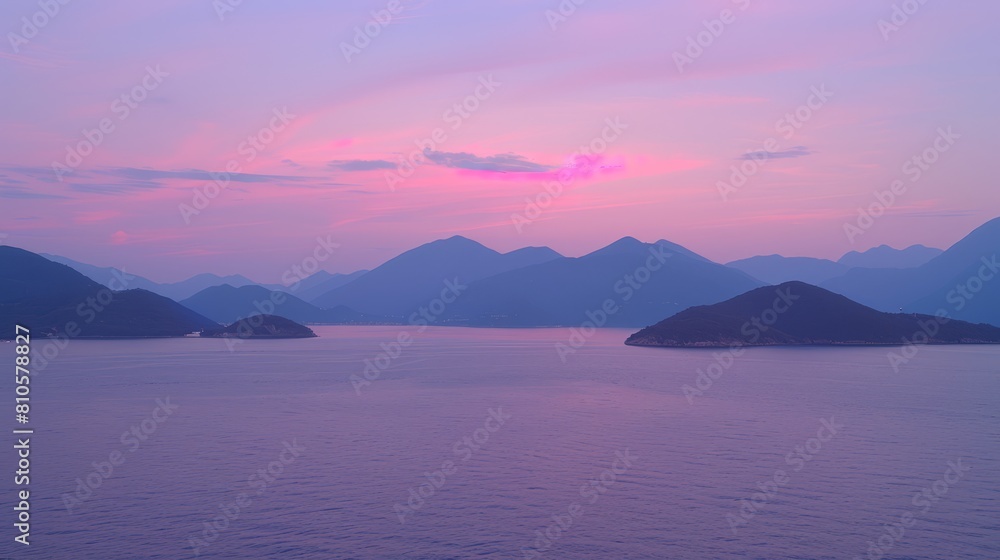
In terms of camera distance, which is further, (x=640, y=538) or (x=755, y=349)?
(x=755, y=349)

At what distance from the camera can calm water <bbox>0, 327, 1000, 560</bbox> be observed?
105 ft

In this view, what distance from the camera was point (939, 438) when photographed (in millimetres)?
56375

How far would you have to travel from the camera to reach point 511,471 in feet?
147

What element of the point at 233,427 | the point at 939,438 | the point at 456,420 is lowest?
the point at 939,438

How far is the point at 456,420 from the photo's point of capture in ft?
213

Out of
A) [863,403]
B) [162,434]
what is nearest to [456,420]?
[162,434]

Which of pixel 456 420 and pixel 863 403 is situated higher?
pixel 456 420

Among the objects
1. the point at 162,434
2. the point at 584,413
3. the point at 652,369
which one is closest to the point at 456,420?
the point at 584,413

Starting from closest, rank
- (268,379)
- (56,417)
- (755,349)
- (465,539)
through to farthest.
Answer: (465,539)
(56,417)
(268,379)
(755,349)

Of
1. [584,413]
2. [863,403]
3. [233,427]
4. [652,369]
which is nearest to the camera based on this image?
[233,427]

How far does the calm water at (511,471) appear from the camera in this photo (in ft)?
105

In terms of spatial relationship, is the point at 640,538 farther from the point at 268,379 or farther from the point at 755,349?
the point at 755,349

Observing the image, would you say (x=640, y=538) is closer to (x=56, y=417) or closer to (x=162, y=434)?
(x=162, y=434)

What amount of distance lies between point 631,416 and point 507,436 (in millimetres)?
15996
